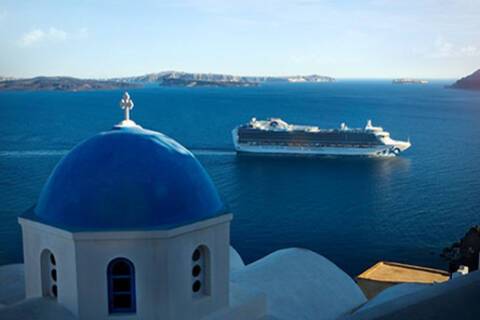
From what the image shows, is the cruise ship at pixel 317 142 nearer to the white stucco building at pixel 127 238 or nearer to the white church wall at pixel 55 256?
the white stucco building at pixel 127 238

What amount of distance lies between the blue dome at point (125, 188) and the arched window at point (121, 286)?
1.83ft

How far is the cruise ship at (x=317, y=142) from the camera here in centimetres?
5578

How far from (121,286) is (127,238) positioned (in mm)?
771

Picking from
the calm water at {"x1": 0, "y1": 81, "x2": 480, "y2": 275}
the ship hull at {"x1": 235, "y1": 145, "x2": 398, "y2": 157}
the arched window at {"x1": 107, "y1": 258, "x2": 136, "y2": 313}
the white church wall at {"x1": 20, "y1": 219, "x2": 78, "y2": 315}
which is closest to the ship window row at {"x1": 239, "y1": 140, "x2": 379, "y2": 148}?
the ship hull at {"x1": 235, "y1": 145, "x2": 398, "y2": 157}

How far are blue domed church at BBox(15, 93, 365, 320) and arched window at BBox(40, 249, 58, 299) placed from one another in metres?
0.01

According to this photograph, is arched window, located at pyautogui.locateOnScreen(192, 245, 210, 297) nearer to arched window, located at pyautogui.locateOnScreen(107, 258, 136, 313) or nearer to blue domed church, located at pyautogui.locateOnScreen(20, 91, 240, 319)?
blue domed church, located at pyautogui.locateOnScreen(20, 91, 240, 319)

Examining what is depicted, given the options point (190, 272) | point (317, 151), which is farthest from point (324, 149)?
point (190, 272)

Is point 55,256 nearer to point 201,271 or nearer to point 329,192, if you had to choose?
point 201,271

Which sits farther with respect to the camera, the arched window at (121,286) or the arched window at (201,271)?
the arched window at (201,271)

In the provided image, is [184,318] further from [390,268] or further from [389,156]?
[389,156]

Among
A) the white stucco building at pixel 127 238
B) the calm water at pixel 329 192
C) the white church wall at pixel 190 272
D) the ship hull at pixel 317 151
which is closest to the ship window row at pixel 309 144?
the ship hull at pixel 317 151

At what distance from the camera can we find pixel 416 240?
2884 centimetres

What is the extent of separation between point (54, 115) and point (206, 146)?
46337 mm

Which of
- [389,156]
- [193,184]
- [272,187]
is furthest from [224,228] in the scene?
[389,156]
